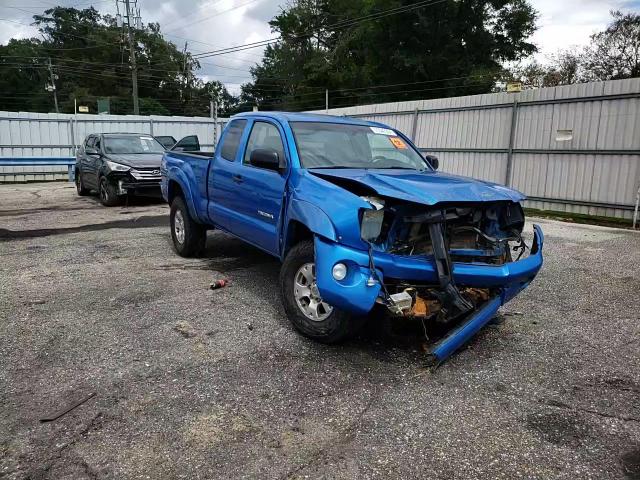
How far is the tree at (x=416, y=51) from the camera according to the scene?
1398 inches

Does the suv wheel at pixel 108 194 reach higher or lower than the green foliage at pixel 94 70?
lower

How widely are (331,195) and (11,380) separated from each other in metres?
2.59

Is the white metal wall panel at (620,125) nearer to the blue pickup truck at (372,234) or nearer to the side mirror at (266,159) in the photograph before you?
the blue pickup truck at (372,234)

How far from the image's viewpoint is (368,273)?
3.64 meters

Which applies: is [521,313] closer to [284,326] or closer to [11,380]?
[284,326]

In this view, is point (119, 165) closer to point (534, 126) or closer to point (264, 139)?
point (264, 139)

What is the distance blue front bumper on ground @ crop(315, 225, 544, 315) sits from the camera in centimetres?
360

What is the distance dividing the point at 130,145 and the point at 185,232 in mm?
7533

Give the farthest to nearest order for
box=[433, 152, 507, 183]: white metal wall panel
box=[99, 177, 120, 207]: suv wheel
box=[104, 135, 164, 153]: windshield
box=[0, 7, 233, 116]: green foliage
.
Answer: box=[0, 7, 233, 116]: green foliage
box=[104, 135, 164, 153]: windshield
box=[433, 152, 507, 183]: white metal wall panel
box=[99, 177, 120, 207]: suv wheel

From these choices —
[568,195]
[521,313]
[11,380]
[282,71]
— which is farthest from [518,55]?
[11,380]

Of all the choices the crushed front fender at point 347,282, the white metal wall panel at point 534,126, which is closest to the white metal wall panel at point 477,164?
the white metal wall panel at point 534,126

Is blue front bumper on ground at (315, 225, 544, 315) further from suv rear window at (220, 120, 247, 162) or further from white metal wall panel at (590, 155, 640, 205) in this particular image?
white metal wall panel at (590, 155, 640, 205)

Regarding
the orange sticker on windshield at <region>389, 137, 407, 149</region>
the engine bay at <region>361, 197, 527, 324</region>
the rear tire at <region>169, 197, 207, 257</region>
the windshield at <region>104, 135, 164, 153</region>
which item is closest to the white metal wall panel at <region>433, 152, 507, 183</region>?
the windshield at <region>104, 135, 164, 153</region>

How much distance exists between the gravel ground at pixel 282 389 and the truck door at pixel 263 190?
2.38ft
